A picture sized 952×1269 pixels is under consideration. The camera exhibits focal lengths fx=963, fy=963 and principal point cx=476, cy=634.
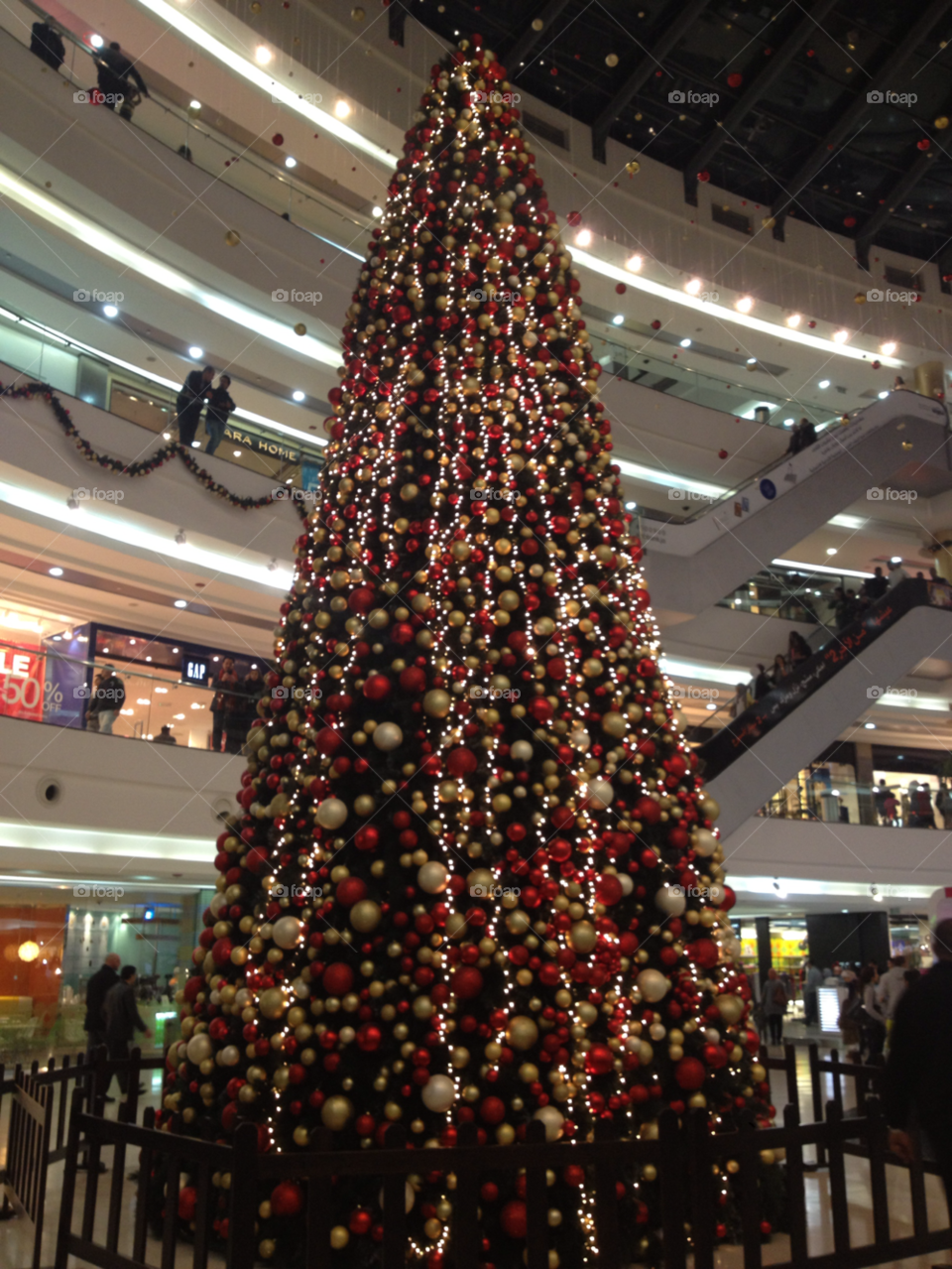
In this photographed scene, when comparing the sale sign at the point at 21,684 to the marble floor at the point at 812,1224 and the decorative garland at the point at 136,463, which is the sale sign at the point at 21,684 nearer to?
the decorative garland at the point at 136,463

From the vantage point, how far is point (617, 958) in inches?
137

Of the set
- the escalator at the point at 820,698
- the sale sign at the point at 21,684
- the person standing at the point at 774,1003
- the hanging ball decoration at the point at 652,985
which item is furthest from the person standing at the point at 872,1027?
the sale sign at the point at 21,684

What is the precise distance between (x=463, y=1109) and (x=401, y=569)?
6.47ft

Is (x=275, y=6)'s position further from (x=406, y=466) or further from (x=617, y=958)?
(x=617, y=958)

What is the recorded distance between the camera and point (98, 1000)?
7773mm

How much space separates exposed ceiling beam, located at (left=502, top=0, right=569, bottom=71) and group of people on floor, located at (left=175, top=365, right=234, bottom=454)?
911 centimetres

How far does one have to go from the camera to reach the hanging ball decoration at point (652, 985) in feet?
11.3

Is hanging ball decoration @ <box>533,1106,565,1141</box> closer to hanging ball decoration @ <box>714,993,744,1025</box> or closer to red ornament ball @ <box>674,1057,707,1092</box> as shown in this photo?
red ornament ball @ <box>674,1057,707,1092</box>

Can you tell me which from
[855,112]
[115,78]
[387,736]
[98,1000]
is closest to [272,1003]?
[387,736]

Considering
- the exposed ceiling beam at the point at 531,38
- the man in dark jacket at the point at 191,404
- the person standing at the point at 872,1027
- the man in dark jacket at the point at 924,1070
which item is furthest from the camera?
the exposed ceiling beam at the point at 531,38

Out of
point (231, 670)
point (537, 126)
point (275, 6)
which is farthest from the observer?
point (537, 126)

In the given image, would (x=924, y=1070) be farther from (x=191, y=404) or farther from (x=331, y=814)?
(x=191, y=404)

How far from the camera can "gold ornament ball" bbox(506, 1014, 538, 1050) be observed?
3217 millimetres

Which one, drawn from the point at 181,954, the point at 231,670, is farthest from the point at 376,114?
the point at 181,954
